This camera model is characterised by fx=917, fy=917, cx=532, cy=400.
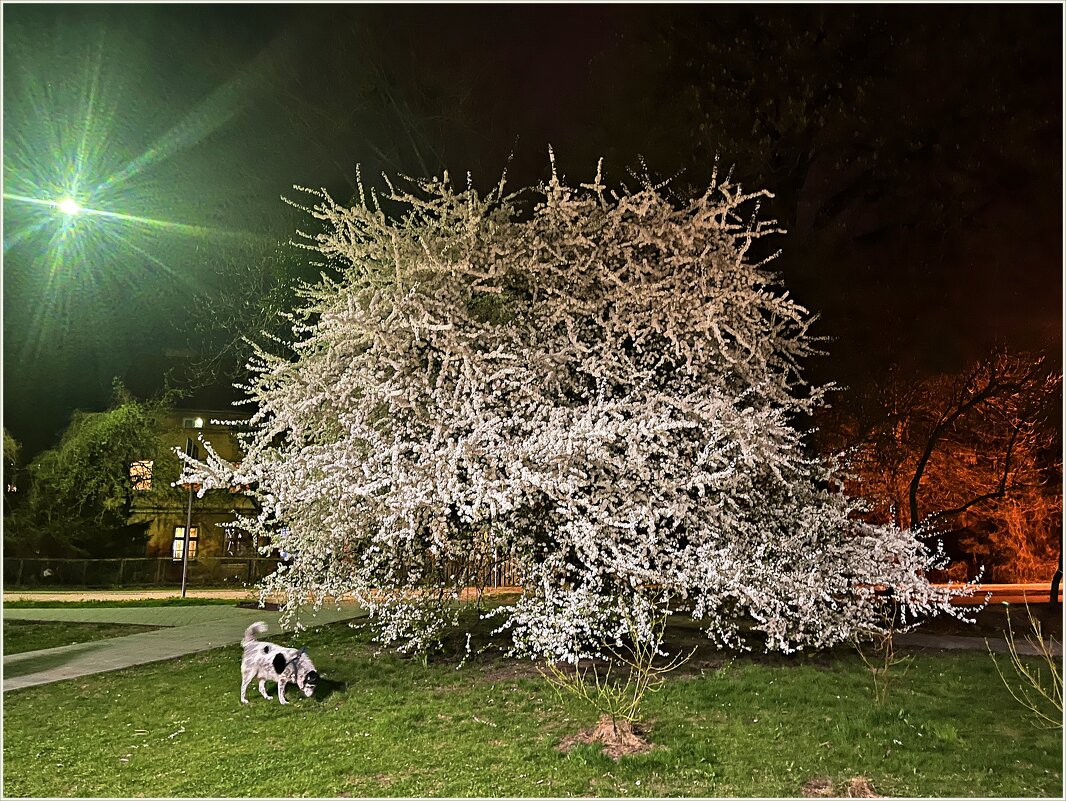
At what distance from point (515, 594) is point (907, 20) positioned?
29.5 ft

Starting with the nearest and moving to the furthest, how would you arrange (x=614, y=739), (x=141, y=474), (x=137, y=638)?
(x=614, y=739)
(x=137, y=638)
(x=141, y=474)

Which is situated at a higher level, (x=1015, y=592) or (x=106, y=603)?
(x=106, y=603)

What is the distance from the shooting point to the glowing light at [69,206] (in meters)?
14.5

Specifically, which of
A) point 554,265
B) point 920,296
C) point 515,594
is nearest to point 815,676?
point 554,265

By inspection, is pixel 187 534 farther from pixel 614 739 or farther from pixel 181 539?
pixel 614 739

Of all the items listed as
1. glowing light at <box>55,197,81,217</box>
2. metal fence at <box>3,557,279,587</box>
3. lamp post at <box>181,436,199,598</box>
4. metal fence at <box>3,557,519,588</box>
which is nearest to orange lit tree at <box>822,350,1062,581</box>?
lamp post at <box>181,436,199,598</box>

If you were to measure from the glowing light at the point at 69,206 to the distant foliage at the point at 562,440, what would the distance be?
8.18 m

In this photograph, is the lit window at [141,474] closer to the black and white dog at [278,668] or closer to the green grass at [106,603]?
the green grass at [106,603]

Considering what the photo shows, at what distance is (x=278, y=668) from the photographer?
7.17 metres

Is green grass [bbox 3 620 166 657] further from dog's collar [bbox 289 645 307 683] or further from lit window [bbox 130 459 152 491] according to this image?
lit window [bbox 130 459 152 491]

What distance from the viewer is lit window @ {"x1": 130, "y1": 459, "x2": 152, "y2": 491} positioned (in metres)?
22.1

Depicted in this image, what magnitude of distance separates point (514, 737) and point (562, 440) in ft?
6.71

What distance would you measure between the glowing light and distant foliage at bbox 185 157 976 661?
322 inches

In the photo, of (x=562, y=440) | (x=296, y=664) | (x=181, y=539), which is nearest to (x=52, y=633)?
(x=296, y=664)
